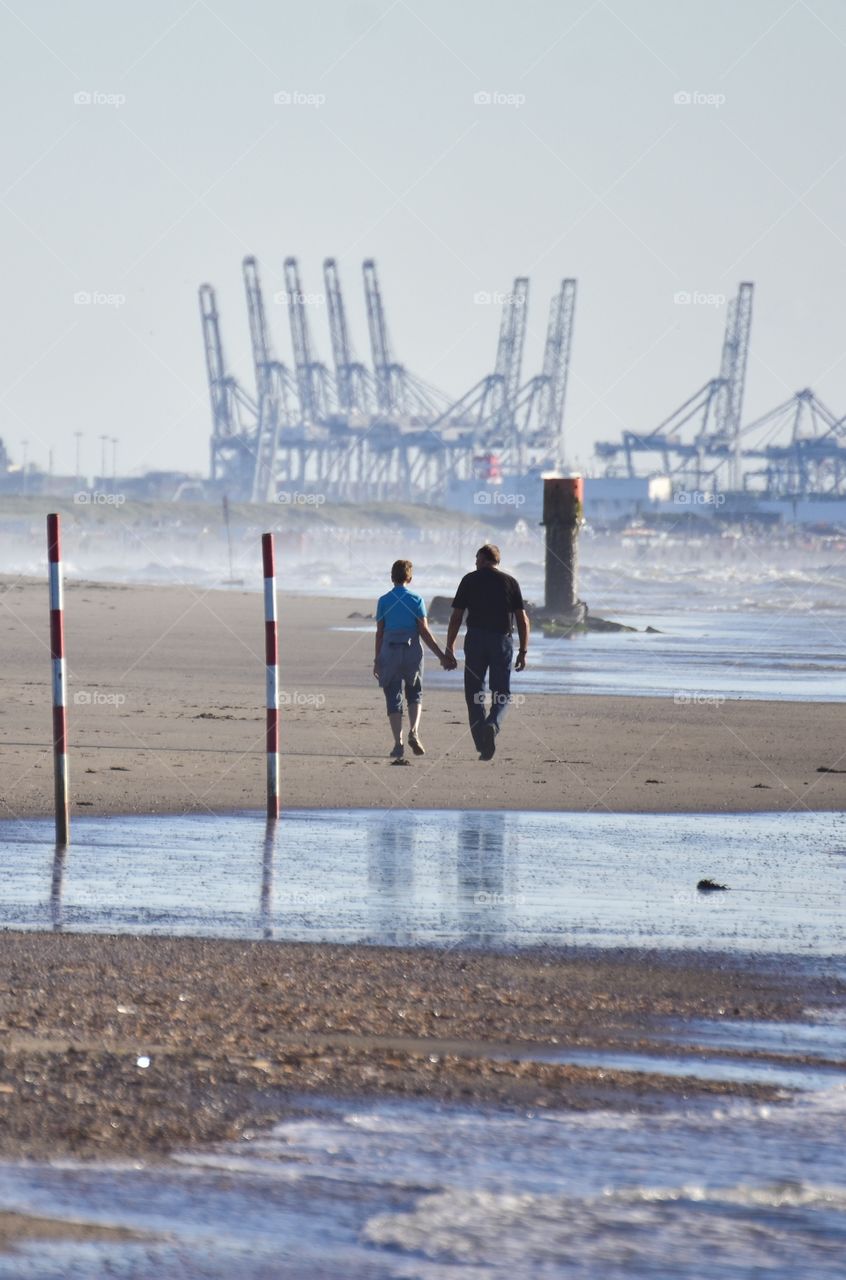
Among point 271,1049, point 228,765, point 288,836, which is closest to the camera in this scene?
point 271,1049

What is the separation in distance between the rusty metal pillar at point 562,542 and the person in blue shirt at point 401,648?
21808 mm

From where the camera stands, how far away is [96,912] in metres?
6.91

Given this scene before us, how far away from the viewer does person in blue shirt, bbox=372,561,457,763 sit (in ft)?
44.3

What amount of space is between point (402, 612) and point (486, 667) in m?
0.69

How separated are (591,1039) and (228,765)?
25.1 ft

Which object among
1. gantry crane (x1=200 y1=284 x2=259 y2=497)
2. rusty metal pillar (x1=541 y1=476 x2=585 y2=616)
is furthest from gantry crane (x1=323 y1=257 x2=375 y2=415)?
rusty metal pillar (x1=541 y1=476 x2=585 y2=616)

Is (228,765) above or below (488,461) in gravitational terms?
below

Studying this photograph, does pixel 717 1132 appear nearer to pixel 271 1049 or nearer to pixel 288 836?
pixel 271 1049

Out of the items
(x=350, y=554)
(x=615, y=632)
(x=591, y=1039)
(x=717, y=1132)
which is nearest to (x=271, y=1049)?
(x=591, y=1039)

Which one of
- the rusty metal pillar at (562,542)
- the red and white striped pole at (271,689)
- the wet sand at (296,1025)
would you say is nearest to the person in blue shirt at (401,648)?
the red and white striped pole at (271,689)

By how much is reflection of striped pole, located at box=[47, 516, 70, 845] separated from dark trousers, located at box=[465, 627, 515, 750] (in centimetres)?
442

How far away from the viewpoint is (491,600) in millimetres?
13586

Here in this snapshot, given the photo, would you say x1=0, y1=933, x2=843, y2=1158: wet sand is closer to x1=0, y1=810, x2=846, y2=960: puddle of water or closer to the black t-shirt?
x1=0, y1=810, x2=846, y2=960: puddle of water

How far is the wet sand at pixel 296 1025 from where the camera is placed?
13.9ft
